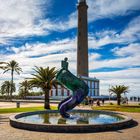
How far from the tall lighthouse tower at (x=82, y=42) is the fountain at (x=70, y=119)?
44.2 metres

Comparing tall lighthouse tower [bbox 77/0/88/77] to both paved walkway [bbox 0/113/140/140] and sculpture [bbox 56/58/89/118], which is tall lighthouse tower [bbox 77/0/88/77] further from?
paved walkway [bbox 0/113/140/140]

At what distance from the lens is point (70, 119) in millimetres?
18797

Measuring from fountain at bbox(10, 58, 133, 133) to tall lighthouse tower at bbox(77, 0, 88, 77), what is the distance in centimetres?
4425

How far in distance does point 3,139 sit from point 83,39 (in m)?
58.7

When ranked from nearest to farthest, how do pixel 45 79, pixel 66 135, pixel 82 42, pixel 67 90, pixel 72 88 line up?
pixel 66 135 < pixel 72 88 < pixel 45 79 < pixel 82 42 < pixel 67 90

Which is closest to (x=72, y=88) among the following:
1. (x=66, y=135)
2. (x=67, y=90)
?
(x=66, y=135)

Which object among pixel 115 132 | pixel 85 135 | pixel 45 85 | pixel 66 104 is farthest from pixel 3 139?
pixel 45 85

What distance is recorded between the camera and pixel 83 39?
69.3m

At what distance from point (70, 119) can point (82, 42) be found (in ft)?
170

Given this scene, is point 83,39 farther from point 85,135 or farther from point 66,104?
point 85,135

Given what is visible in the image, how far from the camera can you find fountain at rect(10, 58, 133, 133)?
548 inches

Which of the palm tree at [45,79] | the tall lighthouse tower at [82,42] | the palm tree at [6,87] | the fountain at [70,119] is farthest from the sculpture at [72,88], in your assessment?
the palm tree at [6,87]

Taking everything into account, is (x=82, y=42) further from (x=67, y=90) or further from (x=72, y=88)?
(x=72, y=88)

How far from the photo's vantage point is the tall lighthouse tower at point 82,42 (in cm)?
6938
